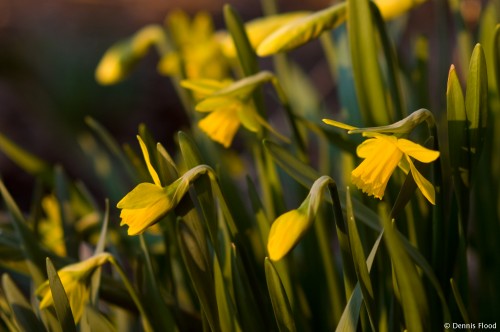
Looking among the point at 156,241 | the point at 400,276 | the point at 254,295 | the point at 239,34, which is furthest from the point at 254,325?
the point at 156,241

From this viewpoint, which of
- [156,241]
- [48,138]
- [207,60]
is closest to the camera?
[156,241]

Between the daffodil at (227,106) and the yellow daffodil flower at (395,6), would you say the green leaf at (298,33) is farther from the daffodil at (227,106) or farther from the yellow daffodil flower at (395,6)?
the yellow daffodil flower at (395,6)

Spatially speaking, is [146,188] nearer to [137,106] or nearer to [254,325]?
[254,325]

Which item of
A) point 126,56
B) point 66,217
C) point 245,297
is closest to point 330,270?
point 245,297

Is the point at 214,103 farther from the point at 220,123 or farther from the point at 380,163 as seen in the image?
the point at 380,163

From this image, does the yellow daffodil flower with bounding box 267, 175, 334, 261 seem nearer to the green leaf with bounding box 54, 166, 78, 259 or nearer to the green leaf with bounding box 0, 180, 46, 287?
the green leaf with bounding box 0, 180, 46, 287

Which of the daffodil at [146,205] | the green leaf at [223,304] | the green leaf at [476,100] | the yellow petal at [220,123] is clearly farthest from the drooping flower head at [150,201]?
the green leaf at [476,100]

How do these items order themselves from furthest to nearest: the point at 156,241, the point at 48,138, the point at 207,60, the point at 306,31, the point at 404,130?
the point at 48,138 → the point at 207,60 → the point at 156,241 → the point at 306,31 → the point at 404,130
